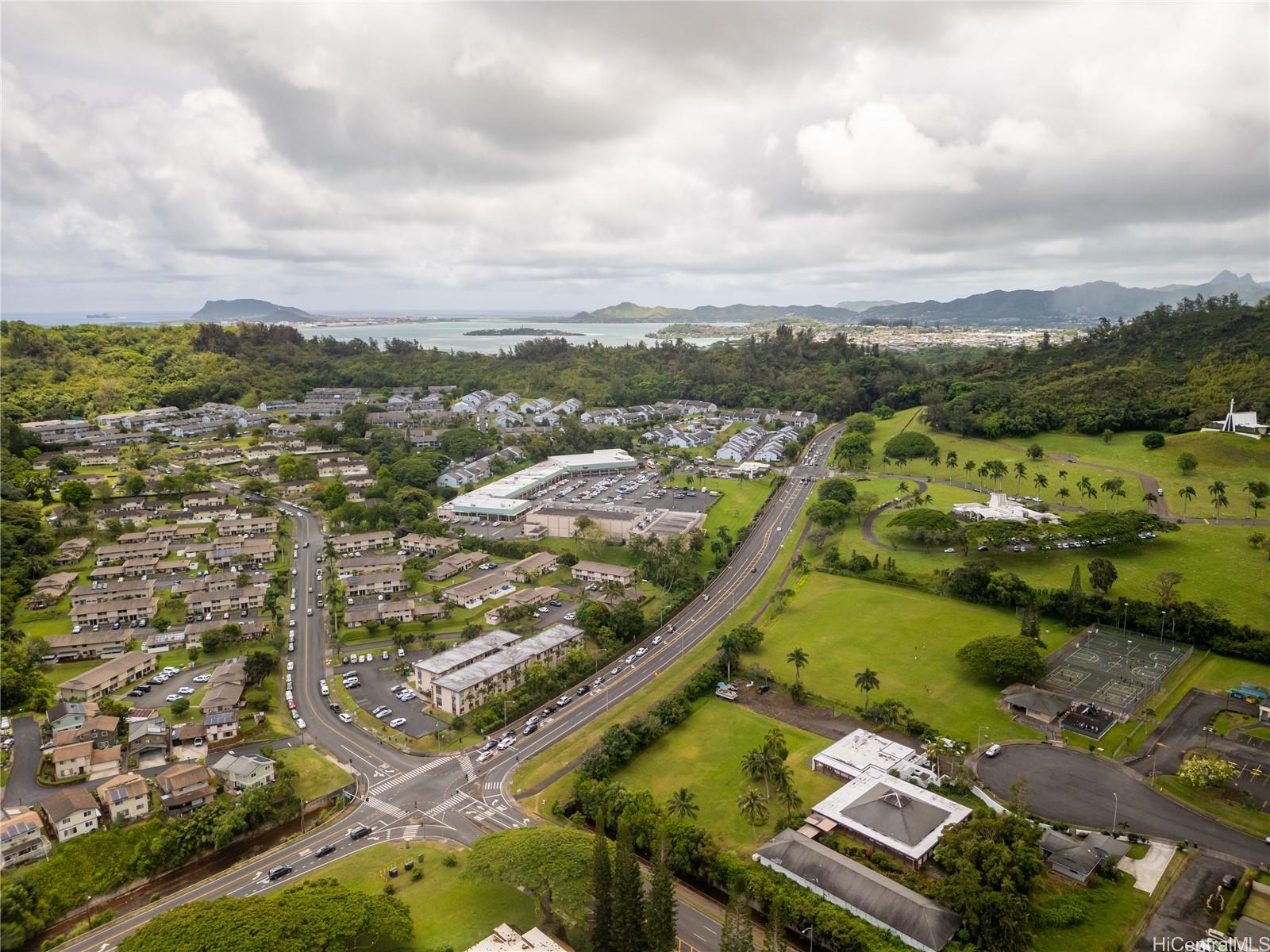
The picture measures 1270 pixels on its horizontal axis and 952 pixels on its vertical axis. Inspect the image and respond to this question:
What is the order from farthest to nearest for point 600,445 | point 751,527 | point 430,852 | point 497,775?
1. point 600,445
2. point 751,527
3. point 497,775
4. point 430,852

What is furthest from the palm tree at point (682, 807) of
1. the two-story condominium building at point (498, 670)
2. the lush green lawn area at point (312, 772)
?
the lush green lawn area at point (312, 772)

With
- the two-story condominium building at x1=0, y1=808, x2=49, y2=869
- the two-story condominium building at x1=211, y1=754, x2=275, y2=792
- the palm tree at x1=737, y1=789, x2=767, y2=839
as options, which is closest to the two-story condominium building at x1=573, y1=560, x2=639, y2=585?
the palm tree at x1=737, y1=789, x2=767, y2=839

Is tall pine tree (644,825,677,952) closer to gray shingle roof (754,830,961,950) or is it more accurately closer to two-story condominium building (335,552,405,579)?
gray shingle roof (754,830,961,950)

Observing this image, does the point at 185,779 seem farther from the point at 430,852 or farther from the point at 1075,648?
the point at 1075,648

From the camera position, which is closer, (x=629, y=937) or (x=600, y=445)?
(x=629, y=937)

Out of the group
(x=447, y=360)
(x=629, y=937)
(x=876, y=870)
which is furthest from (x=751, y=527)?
(x=447, y=360)

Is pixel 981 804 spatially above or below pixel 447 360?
below
